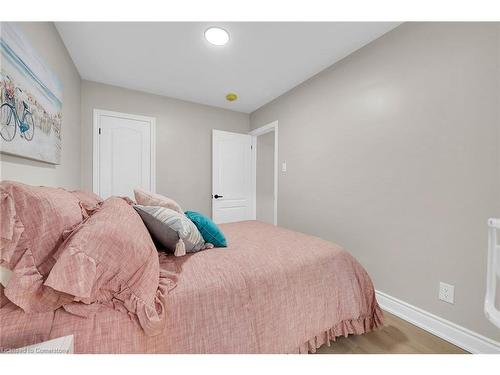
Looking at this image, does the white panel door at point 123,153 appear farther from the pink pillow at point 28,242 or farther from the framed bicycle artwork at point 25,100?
the pink pillow at point 28,242

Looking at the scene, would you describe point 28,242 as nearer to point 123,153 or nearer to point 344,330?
point 344,330

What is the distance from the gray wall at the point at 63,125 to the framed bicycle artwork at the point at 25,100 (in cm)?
8

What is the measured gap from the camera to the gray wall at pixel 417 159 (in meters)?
1.29

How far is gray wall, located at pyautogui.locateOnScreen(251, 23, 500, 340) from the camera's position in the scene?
4.24 feet

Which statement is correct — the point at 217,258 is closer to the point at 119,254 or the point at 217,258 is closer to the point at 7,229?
the point at 119,254

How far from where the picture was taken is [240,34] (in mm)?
1768

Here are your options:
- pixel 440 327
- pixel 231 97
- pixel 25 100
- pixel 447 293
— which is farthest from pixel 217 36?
pixel 440 327

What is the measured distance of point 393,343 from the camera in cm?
138

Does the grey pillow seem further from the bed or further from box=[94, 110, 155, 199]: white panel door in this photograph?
box=[94, 110, 155, 199]: white panel door

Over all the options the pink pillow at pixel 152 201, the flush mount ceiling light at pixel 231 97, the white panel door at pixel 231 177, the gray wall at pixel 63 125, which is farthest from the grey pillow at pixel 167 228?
the flush mount ceiling light at pixel 231 97

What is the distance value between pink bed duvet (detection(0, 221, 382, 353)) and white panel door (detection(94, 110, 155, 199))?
2097 mm

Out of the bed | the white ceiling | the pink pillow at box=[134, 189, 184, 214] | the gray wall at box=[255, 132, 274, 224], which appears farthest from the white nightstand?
the gray wall at box=[255, 132, 274, 224]

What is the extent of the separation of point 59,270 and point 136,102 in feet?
9.16
